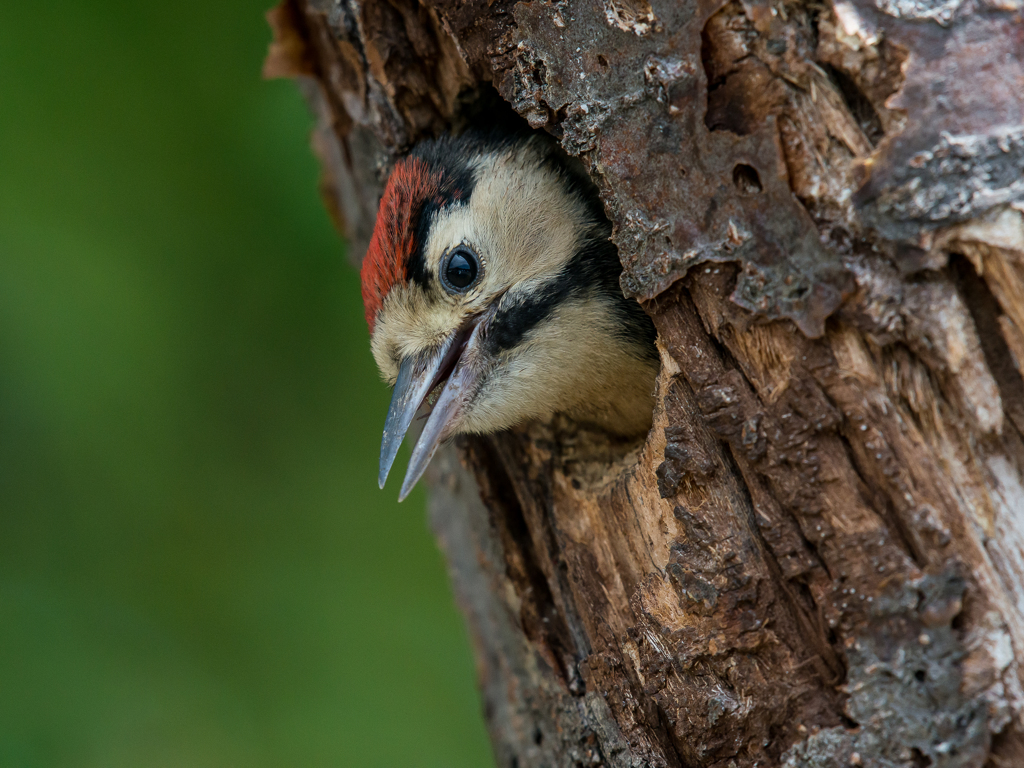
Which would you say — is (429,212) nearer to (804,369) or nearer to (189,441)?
(804,369)

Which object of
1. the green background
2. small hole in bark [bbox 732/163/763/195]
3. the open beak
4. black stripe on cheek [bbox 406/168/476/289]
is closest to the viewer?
small hole in bark [bbox 732/163/763/195]

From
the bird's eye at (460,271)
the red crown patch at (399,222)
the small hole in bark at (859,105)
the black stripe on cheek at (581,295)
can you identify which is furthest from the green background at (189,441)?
the small hole in bark at (859,105)

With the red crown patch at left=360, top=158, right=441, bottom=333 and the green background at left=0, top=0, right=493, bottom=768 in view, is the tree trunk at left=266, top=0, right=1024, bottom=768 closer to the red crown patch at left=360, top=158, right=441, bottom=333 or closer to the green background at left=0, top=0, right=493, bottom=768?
the red crown patch at left=360, top=158, right=441, bottom=333

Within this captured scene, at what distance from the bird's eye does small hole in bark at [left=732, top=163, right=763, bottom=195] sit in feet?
2.38

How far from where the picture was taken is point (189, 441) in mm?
3557

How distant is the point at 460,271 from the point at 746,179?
0.77 m

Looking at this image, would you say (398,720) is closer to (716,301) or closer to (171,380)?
(171,380)

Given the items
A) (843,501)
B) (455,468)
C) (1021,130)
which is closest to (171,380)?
(455,468)

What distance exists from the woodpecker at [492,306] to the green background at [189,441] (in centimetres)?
136

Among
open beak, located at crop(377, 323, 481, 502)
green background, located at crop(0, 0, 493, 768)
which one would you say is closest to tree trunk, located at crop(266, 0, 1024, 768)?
open beak, located at crop(377, 323, 481, 502)

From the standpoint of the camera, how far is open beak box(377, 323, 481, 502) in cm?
198

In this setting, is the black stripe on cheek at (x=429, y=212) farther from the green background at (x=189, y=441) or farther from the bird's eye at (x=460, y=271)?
the green background at (x=189, y=441)

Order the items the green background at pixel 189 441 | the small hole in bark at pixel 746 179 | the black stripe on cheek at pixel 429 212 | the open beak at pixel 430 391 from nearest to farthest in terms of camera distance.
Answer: the small hole in bark at pixel 746 179, the open beak at pixel 430 391, the black stripe on cheek at pixel 429 212, the green background at pixel 189 441

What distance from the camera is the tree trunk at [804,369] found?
4.33 ft
